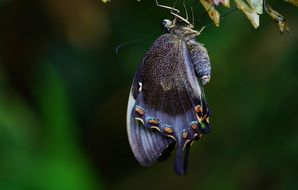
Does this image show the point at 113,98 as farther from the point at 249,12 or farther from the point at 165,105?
the point at 249,12

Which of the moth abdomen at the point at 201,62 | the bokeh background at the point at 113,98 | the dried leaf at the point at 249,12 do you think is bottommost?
the bokeh background at the point at 113,98

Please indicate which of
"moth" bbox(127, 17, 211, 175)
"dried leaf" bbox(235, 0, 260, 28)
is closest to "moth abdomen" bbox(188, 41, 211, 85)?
"moth" bbox(127, 17, 211, 175)

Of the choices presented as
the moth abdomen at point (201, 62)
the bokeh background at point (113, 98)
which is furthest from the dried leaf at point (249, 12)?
the bokeh background at point (113, 98)

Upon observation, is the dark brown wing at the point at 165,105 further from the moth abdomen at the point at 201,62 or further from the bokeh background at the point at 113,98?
the bokeh background at the point at 113,98

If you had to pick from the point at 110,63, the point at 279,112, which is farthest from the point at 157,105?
the point at 110,63

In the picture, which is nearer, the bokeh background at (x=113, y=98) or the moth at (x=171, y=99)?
the moth at (x=171, y=99)

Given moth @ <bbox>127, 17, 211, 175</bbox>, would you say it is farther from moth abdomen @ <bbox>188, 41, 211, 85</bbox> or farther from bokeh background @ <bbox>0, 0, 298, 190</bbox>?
bokeh background @ <bbox>0, 0, 298, 190</bbox>

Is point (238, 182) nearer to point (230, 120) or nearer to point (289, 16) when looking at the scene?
point (230, 120)
